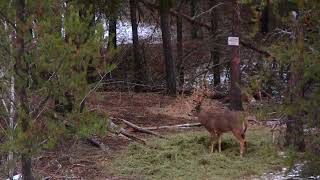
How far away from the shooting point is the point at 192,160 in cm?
996

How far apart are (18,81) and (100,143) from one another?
611 centimetres

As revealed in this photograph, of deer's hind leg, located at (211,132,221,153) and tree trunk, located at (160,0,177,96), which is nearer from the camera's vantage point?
deer's hind leg, located at (211,132,221,153)

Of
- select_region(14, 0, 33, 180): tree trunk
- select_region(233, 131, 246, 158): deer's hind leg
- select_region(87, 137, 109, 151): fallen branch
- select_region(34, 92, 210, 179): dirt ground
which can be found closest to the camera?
select_region(14, 0, 33, 180): tree trunk

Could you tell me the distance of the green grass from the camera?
9.32m

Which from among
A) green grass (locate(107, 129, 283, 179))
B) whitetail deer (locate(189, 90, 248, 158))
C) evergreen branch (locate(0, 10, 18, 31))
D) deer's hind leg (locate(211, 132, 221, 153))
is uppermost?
evergreen branch (locate(0, 10, 18, 31))

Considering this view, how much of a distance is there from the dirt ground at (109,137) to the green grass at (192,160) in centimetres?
40

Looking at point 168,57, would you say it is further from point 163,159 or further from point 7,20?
point 7,20

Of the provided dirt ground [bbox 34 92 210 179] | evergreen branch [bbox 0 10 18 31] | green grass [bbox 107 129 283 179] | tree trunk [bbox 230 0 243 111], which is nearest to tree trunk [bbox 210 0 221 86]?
dirt ground [bbox 34 92 210 179]

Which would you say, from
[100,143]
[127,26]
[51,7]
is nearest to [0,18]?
[51,7]

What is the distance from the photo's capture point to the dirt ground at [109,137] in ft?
31.2

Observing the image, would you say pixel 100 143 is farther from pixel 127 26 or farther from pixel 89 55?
pixel 127 26

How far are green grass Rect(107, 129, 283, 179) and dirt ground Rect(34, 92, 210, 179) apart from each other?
0.40 meters

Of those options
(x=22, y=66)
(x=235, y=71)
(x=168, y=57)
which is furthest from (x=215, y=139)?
(x=168, y=57)

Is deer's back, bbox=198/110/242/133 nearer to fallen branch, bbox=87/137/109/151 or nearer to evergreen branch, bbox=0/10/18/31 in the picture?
fallen branch, bbox=87/137/109/151
